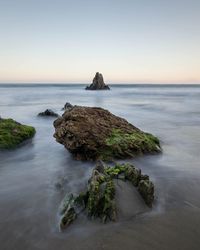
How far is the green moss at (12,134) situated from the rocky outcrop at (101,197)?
5.41 meters

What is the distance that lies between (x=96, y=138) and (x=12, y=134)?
4261 mm

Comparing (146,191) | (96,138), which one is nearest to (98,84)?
(96,138)

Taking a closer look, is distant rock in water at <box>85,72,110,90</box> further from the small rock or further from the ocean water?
the small rock

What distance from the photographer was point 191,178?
7184mm

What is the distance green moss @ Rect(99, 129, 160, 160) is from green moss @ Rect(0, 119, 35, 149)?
3.98 meters

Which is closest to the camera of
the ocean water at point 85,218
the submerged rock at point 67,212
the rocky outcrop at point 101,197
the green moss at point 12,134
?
the ocean water at point 85,218

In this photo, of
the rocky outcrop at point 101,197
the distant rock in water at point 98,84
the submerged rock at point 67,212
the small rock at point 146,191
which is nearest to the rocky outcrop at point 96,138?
the rocky outcrop at point 101,197

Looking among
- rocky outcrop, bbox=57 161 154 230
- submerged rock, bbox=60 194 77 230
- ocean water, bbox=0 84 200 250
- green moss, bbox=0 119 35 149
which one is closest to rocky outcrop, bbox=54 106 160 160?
ocean water, bbox=0 84 200 250

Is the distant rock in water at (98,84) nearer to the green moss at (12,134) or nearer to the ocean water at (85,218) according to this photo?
the green moss at (12,134)

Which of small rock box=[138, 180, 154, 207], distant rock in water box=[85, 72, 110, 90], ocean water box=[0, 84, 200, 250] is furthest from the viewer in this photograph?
distant rock in water box=[85, 72, 110, 90]

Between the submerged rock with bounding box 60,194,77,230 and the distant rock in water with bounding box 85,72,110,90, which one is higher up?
the submerged rock with bounding box 60,194,77,230

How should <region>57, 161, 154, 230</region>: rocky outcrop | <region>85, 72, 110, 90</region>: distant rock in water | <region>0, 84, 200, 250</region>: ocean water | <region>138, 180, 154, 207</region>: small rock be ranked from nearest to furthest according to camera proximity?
<region>0, 84, 200, 250</region>: ocean water < <region>57, 161, 154, 230</region>: rocky outcrop < <region>138, 180, 154, 207</region>: small rock < <region>85, 72, 110, 90</region>: distant rock in water

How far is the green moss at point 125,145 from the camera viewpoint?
8.87 metres

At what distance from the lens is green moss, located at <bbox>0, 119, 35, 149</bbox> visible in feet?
34.6
